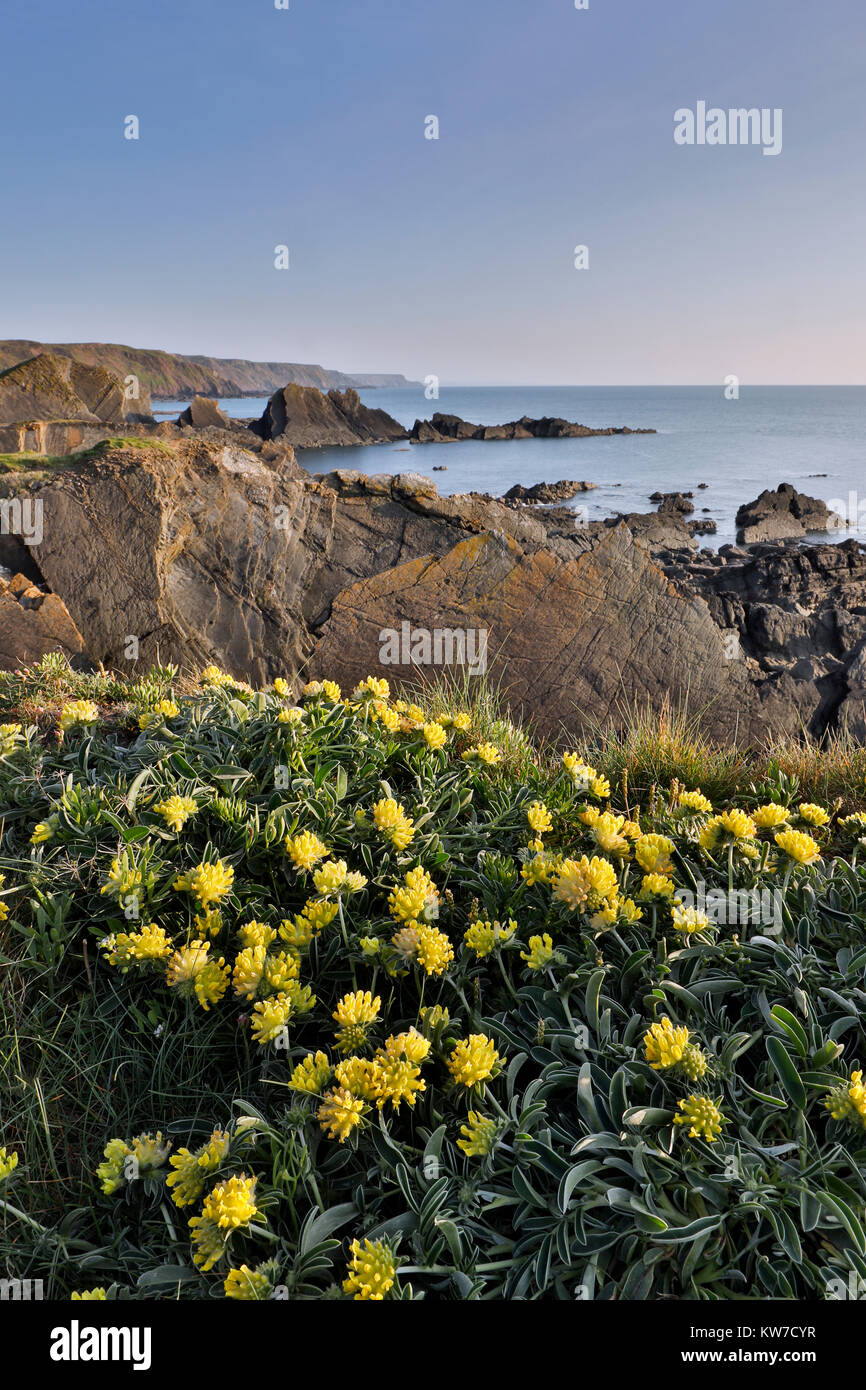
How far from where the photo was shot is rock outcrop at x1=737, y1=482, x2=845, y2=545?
24.0 meters

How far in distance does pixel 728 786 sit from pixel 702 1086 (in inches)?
89.8

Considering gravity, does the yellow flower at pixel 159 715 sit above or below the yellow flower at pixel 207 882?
above

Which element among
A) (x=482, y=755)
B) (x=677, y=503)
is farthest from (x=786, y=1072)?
(x=677, y=503)

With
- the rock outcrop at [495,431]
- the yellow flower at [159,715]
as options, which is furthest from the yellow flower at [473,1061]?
the rock outcrop at [495,431]

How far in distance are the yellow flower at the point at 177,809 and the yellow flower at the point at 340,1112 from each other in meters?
1.05

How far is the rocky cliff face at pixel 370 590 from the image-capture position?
5.93 m

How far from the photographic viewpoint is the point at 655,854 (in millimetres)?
2336

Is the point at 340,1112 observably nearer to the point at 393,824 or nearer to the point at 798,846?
the point at 393,824

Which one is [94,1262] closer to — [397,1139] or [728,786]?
[397,1139]

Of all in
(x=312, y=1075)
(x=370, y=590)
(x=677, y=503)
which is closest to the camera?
(x=312, y=1075)

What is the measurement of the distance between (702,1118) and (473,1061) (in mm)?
525

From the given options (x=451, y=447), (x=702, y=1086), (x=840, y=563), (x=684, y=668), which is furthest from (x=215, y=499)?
(x=451, y=447)

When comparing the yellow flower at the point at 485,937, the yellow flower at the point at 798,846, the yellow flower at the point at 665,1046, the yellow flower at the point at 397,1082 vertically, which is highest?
the yellow flower at the point at 798,846

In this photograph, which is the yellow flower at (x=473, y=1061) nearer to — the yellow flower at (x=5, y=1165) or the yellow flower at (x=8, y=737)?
the yellow flower at (x=5, y=1165)
